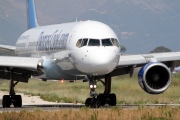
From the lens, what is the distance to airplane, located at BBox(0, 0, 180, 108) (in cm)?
3647

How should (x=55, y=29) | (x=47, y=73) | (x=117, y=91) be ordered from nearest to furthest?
(x=47, y=73) < (x=55, y=29) < (x=117, y=91)

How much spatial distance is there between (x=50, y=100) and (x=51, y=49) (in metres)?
11.7

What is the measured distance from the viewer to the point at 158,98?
51094 millimetres

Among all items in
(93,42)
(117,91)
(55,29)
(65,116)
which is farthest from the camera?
(117,91)

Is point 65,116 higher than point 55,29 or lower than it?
lower

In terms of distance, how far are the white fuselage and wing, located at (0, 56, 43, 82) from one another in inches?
29.6

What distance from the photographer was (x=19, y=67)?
3894cm

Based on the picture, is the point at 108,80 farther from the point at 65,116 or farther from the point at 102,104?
the point at 65,116

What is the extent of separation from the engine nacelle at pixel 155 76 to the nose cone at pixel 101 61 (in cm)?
232

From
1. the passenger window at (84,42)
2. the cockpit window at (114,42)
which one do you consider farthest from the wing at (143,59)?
the passenger window at (84,42)

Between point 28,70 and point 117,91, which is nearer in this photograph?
point 28,70

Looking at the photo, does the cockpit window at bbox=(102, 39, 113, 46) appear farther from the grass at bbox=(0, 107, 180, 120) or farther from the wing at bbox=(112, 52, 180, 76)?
the grass at bbox=(0, 107, 180, 120)

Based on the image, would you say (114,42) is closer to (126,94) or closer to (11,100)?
(11,100)

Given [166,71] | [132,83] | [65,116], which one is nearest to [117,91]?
[132,83]
